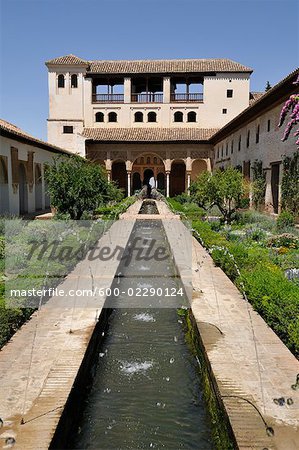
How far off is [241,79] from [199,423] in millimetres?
35298

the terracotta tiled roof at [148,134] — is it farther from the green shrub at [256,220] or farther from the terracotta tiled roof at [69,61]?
the green shrub at [256,220]

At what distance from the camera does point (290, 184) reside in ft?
52.9

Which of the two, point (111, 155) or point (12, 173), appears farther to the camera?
point (111, 155)

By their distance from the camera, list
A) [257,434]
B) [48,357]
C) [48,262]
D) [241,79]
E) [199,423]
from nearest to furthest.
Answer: [257,434] → [199,423] → [48,357] → [48,262] → [241,79]

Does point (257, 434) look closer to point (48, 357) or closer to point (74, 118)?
point (48, 357)

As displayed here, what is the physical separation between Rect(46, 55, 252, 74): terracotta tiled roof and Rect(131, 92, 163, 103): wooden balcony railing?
216 centimetres

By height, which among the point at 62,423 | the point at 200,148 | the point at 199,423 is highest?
the point at 200,148

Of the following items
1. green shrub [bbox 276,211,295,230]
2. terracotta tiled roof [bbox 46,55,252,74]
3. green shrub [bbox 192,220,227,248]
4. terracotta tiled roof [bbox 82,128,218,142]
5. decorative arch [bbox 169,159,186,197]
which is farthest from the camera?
decorative arch [bbox 169,159,186,197]

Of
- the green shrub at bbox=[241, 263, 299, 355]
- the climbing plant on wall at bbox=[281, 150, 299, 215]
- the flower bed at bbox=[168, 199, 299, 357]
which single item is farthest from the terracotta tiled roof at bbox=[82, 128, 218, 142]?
the green shrub at bbox=[241, 263, 299, 355]

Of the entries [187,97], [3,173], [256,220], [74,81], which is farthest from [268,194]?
[74,81]

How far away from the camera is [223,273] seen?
30.6 ft

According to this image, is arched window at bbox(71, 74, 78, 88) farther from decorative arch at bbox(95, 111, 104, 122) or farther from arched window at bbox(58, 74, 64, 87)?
decorative arch at bbox(95, 111, 104, 122)

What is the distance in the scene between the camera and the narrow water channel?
4.06m

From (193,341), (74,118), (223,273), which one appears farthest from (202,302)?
(74,118)
